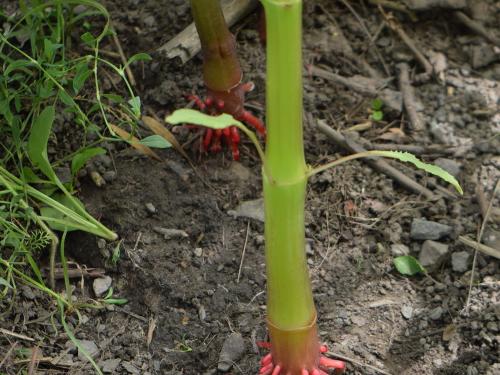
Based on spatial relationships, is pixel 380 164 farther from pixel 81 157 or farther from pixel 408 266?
pixel 81 157

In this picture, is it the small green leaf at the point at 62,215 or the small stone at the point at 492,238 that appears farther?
the small stone at the point at 492,238

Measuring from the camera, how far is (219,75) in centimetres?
210

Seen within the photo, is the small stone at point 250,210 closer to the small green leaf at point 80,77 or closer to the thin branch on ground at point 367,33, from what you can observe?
the small green leaf at point 80,77

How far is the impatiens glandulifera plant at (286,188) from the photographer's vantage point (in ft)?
4.28

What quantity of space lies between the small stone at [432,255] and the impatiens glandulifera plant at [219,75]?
53 cm

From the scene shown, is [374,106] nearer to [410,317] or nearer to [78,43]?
[410,317]

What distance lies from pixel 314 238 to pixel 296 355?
1.52ft

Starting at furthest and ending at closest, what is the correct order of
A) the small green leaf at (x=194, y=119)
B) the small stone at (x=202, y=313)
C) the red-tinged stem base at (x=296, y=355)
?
the small stone at (x=202, y=313)
the red-tinged stem base at (x=296, y=355)
the small green leaf at (x=194, y=119)

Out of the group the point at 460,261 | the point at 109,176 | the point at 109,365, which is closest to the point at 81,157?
the point at 109,176

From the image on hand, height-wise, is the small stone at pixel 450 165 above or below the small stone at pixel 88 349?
above

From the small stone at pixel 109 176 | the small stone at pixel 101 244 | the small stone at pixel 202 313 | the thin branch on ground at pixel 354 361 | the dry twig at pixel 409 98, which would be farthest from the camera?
the dry twig at pixel 409 98

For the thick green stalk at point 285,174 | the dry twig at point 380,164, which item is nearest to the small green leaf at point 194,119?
the thick green stalk at point 285,174

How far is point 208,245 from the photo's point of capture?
205cm

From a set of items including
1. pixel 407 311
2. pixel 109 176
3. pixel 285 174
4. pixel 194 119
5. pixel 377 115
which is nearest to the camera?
pixel 194 119
